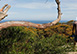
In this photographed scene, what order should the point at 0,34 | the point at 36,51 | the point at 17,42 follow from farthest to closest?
1. the point at 0,34
2. the point at 17,42
3. the point at 36,51

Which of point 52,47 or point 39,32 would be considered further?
point 39,32

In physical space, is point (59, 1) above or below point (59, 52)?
above

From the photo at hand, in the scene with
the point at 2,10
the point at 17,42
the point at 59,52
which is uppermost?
the point at 2,10

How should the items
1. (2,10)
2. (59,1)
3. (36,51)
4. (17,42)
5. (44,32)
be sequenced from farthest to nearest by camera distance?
(44,32)
(17,42)
(36,51)
(59,1)
(2,10)

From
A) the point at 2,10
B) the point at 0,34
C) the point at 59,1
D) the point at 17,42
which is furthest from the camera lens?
the point at 0,34

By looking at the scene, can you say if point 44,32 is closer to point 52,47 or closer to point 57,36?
point 57,36

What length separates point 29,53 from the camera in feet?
29.1

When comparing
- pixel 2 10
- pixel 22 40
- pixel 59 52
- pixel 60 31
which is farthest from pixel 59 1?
pixel 60 31

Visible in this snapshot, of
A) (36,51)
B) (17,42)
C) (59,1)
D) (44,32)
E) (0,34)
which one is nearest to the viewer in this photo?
(59,1)

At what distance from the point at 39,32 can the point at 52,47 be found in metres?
2.85

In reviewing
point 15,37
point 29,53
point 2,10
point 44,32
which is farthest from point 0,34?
point 2,10

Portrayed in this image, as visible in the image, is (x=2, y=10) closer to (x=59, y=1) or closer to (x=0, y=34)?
(x=59, y=1)

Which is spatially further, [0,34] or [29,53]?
[0,34]

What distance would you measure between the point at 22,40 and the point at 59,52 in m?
2.53
